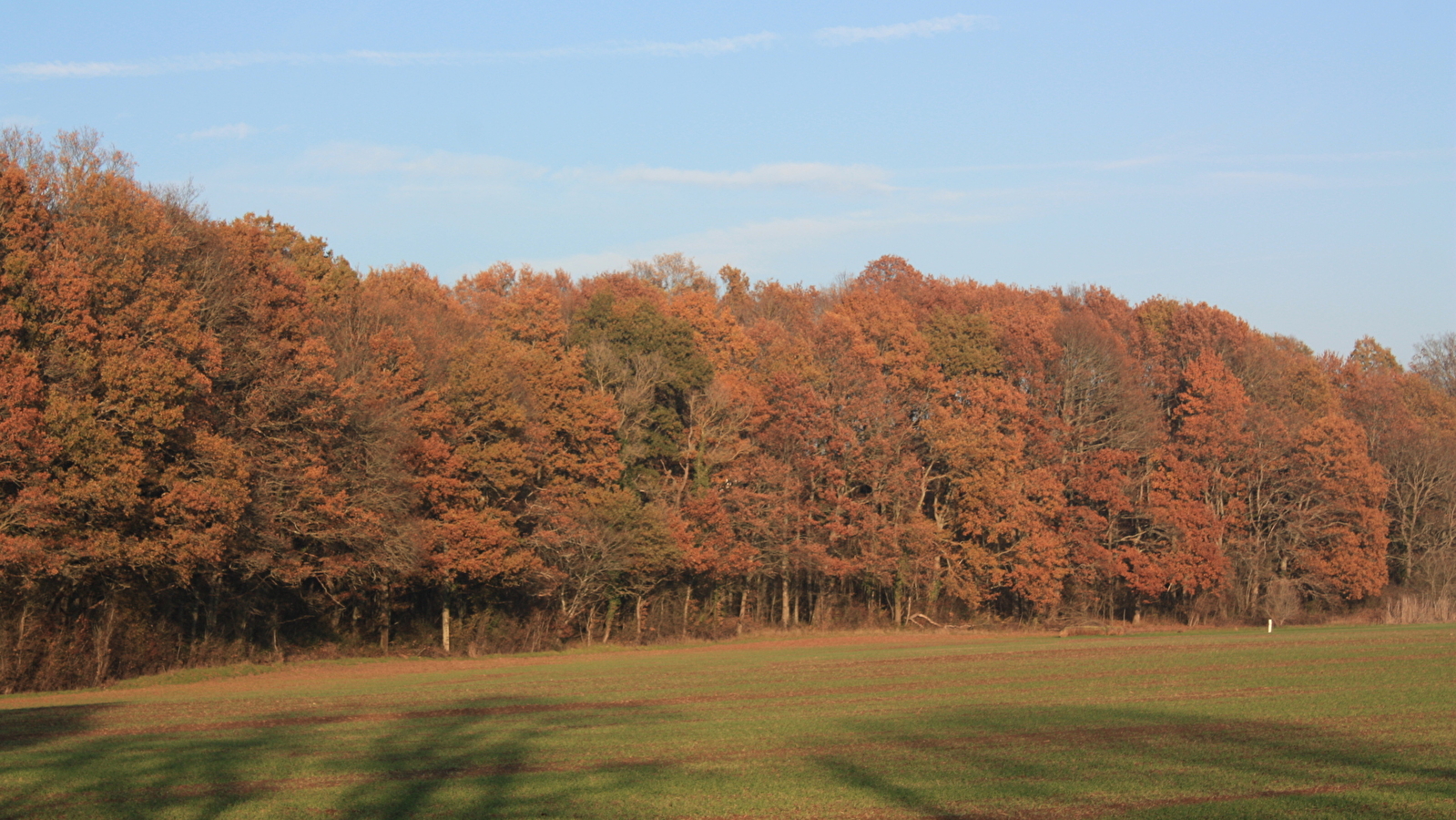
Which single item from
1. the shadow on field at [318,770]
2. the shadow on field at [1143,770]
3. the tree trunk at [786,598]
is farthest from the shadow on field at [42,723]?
the tree trunk at [786,598]

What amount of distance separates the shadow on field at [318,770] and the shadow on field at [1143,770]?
373 cm

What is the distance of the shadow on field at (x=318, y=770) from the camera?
14.6 meters

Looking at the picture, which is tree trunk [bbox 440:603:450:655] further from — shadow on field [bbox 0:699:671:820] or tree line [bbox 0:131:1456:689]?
shadow on field [bbox 0:699:671:820]

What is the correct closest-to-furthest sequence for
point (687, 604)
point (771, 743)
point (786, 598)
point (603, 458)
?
point (771, 743)
point (603, 458)
point (687, 604)
point (786, 598)

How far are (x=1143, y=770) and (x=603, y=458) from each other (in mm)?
40212

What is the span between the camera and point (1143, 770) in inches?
643

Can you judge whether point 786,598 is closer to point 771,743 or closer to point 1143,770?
point 771,743

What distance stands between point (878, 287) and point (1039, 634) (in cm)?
3849

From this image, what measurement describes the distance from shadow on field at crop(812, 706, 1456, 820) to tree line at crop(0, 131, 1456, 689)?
2335 centimetres

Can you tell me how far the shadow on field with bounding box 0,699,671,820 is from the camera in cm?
1459

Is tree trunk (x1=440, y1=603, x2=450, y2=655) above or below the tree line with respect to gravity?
below

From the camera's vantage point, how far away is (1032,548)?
2392 inches

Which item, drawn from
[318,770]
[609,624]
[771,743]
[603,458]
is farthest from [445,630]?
[318,770]

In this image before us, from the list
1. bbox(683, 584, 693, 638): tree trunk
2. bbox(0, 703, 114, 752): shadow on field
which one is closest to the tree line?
bbox(683, 584, 693, 638): tree trunk
